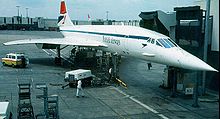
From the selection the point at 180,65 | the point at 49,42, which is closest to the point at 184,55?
the point at 180,65

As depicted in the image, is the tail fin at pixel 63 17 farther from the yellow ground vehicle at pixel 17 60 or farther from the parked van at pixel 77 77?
the parked van at pixel 77 77

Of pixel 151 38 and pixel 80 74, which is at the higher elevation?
pixel 151 38

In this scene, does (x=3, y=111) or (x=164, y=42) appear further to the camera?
(x=164, y=42)

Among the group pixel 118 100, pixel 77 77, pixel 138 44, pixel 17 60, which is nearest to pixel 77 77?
pixel 77 77

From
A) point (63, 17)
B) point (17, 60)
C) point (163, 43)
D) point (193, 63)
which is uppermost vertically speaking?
point (63, 17)

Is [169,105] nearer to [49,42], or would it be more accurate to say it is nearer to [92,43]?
[92,43]

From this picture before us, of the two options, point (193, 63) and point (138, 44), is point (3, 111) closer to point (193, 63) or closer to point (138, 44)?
point (193, 63)

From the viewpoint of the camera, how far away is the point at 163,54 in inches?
817

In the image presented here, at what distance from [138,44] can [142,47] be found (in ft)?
2.00

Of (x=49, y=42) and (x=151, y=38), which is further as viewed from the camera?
(x=49, y=42)

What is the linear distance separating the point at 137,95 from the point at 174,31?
28.5ft

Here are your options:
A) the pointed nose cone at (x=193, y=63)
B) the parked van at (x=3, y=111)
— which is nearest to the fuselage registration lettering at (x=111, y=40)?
the pointed nose cone at (x=193, y=63)

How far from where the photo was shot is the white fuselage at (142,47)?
19219 millimetres

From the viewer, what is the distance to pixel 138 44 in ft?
76.8
